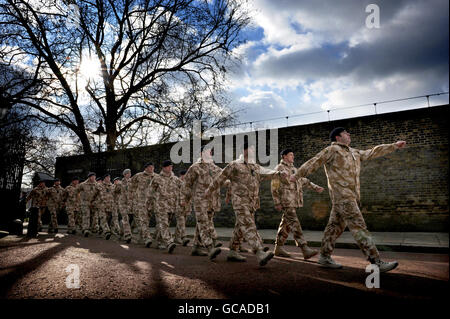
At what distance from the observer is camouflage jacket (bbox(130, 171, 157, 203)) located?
8258mm

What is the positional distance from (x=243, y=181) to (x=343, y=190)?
Result: 1.67 m

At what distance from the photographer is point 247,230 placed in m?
4.54

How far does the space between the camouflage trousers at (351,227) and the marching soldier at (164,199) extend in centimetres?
406

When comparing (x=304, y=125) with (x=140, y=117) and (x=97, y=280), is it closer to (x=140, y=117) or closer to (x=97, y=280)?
(x=97, y=280)

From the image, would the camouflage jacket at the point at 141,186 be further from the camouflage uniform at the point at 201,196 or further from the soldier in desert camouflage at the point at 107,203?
the soldier in desert camouflage at the point at 107,203

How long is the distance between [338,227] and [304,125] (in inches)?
319

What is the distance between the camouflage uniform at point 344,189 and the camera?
384 cm

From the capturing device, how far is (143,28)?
690 inches

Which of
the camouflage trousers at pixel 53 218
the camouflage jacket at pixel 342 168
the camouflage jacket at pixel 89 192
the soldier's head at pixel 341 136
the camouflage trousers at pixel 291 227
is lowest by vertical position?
the camouflage trousers at pixel 53 218

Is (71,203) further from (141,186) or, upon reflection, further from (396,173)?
(396,173)

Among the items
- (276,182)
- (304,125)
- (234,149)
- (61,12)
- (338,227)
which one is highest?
(61,12)

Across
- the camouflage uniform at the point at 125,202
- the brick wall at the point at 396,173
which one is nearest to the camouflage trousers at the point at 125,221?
the camouflage uniform at the point at 125,202

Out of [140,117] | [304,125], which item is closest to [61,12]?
[140,117]

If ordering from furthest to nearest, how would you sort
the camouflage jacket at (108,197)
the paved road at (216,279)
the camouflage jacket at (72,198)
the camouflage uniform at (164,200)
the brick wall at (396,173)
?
the camouflage jacket at (72,198)
the camouflage jacket at (108,197)
the brick wall at (396,173)
the camouflage uniform at (164,200)
the paved road at (216,279)
